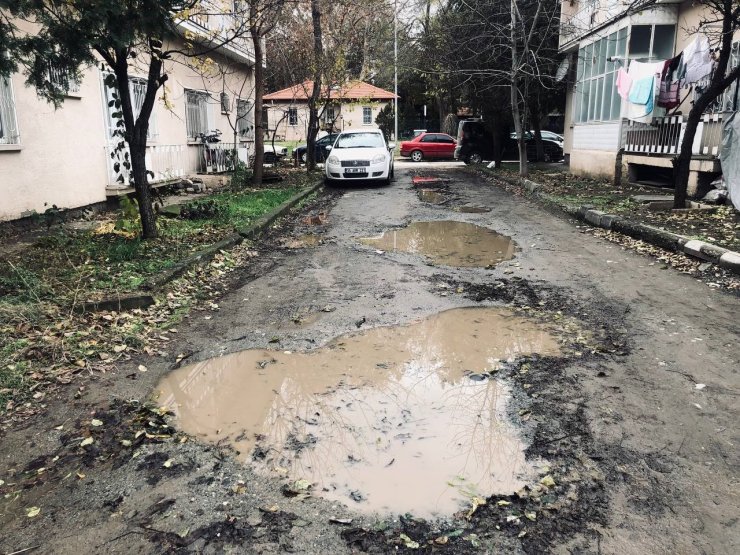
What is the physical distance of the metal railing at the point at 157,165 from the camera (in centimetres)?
1110

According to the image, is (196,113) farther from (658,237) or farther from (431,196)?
(658,237)

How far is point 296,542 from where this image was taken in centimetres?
234

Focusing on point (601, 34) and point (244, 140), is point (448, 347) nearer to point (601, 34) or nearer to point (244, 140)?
point (601, 34)

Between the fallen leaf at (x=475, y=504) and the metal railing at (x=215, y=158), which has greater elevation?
the metal railing at (x=215, y=158)

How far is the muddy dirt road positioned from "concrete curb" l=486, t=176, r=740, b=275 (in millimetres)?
1021

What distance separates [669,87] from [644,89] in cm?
50

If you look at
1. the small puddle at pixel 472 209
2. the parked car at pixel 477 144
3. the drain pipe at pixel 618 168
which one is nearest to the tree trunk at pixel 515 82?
the drain pipe at pixel 618 168

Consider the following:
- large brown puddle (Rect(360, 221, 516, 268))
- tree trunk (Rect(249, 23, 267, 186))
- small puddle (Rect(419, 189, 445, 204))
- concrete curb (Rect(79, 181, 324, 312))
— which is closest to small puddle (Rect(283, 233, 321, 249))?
concrete curb (Rect(79, 181, 324, 312))

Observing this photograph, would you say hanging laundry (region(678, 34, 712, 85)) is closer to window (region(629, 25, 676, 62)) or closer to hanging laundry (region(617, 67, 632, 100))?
hanging laundry (region(617, 67, 632, 100))

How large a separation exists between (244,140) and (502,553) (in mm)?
20640

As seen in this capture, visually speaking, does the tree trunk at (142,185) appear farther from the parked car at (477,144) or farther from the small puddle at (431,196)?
the parked car at (477,144)

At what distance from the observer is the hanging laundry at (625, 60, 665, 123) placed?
12.6m

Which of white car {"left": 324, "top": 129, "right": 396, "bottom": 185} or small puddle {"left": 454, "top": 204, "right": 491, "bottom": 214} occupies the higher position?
white car {"left": 324, "top": 129, "right": 396, "bottom": 185}

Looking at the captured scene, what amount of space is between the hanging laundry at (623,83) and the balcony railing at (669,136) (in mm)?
876
